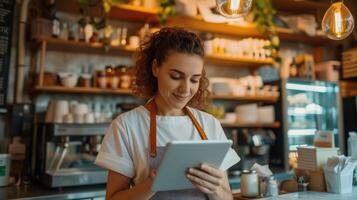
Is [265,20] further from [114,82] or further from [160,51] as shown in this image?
[160,51]

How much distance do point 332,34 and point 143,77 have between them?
102cm

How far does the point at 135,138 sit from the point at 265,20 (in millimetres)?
2370

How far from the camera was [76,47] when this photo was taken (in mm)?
2713

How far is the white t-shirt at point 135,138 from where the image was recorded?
1122mm

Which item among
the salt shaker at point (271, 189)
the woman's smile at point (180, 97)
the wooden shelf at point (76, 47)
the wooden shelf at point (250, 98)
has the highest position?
the wooden shelf at point (76, 47)

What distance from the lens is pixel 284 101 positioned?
3324mm

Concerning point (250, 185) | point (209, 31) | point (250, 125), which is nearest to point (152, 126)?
point (250, 185)

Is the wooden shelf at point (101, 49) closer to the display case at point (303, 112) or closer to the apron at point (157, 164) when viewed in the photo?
the display case at point (303, 112)

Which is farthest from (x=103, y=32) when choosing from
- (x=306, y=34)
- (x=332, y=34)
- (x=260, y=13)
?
(x=306, y=34)

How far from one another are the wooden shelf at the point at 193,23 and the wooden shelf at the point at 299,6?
1.08 ft

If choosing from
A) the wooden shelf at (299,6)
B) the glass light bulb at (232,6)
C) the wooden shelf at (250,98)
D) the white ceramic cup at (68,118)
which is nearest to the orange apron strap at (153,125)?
the glass light bulb at (232,6)

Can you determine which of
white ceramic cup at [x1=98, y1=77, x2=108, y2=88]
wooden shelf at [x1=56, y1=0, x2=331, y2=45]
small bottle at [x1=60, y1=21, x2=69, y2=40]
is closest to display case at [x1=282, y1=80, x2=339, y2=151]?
wooden shelf at [x1=56, y1=0, x2=331, y2=45]

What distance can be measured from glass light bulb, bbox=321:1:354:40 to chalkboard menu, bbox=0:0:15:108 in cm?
216

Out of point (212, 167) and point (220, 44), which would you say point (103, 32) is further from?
point (212, 167)
